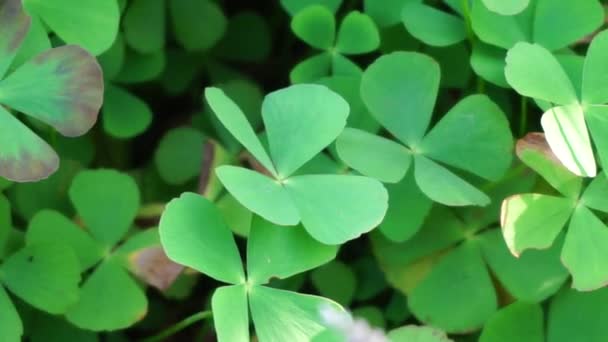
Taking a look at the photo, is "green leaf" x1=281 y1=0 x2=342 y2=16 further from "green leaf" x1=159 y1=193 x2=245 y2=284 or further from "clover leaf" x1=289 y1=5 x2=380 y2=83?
"green leaf" x1=159 y1=193 x2=245 y2=284

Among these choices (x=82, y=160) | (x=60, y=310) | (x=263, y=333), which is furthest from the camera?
(x=82, y=160)

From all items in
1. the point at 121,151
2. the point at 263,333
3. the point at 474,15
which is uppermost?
the point at 474,15

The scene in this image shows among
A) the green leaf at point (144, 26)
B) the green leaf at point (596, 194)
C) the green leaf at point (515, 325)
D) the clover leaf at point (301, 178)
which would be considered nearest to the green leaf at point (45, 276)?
the clover leaf at point (301, 178)

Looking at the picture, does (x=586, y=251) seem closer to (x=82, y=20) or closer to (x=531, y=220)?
(x=531, y=220)

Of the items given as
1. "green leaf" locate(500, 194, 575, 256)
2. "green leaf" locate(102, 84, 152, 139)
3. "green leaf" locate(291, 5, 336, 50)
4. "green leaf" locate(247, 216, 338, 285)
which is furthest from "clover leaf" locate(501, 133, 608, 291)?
"green leaf" locate(102, 84, 152, 139)

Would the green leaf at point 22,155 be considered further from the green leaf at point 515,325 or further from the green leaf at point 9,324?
the green leaf at point 515,325

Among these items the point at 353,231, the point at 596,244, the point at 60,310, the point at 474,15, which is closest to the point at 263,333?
the point at 353,231

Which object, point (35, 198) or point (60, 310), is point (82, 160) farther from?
point (60, 310)
